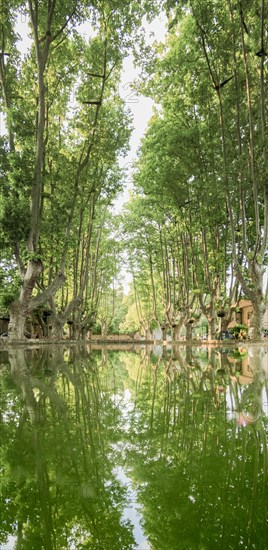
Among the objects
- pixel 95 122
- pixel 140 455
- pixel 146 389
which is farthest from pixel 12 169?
pixel 140 455

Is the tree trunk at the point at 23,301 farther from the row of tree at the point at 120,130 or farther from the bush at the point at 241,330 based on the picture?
the bush at the point at 241,330

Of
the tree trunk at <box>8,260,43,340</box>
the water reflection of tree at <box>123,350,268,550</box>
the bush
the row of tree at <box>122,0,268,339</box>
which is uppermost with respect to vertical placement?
the row of tree at <box>122,0,268,339</box>

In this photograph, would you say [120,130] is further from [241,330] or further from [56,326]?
[241,330]

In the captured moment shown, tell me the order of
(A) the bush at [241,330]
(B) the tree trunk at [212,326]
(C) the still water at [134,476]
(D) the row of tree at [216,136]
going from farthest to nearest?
(A) the bush at [241,330]
(B) the tree trunk at [212,326]
(D) the row of tree at [216,136]
(C) the still water at [134,476]

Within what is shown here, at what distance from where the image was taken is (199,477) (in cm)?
152

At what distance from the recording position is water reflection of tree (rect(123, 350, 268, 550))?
3.62 feet

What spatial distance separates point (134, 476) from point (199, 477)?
30cm

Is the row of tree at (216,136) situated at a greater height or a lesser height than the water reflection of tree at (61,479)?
greater

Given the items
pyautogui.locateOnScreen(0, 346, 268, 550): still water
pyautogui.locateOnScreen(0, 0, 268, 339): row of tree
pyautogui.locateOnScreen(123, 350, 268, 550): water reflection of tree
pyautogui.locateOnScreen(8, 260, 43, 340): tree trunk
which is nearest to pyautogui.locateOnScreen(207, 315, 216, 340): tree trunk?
pyautogui.locateOnScreen(0, 0, 268, 339): row of tree

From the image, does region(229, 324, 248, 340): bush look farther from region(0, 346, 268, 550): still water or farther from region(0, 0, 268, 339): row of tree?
region(0, 346, 268, 550): still water

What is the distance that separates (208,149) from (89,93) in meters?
6.18

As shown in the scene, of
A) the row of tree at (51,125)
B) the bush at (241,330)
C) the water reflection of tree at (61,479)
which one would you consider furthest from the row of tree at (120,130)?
the water reflection of tree at (61,479)

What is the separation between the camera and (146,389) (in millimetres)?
4266

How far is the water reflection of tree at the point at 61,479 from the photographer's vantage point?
3.66 feet
